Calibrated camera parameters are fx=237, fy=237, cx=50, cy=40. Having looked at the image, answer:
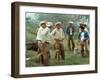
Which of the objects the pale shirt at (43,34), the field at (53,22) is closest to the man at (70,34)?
the field at (53,22)

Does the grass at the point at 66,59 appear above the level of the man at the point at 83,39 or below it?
below

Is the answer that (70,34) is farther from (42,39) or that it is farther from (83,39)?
(42,39)

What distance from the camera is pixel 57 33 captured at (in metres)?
2.12

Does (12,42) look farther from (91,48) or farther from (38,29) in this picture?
(91,48)

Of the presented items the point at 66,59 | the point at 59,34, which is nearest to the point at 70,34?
the point at 59,34

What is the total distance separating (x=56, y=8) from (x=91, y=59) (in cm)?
61

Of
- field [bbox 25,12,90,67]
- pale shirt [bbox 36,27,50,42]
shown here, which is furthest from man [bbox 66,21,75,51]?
pale shirt [bbox 36,27,50,42]

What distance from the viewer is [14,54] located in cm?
194

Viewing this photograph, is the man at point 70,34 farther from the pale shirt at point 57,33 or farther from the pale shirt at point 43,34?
the pale shirt at point 43,34

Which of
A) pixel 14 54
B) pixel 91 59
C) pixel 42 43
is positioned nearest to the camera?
pixel 14 54

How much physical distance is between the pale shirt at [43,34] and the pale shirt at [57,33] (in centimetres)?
5

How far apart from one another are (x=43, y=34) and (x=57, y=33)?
0.44 feet

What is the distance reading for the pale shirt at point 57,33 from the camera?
6.91 feet

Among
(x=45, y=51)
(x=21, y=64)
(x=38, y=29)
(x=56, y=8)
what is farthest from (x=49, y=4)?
(x=21, y=64)
